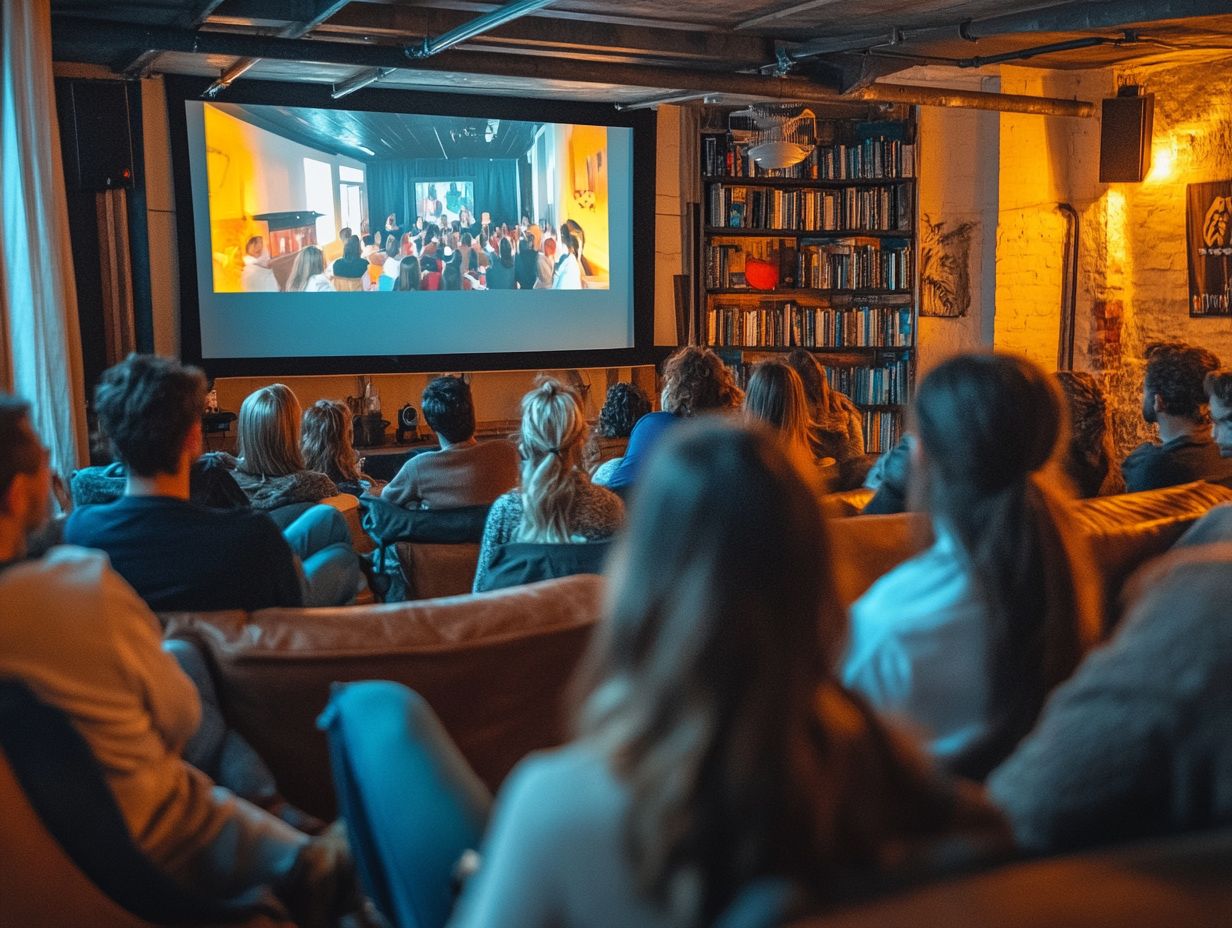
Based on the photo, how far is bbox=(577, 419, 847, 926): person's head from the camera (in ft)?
2.85

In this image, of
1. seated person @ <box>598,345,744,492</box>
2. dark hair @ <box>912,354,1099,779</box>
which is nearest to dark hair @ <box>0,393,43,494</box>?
dark hair @ <box>912,354,1099,779</box>

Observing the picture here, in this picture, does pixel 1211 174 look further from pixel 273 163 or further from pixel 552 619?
pixel 552 619

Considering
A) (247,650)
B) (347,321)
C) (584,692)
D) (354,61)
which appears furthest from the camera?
(347,321)

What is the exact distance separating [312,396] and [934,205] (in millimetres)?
4458

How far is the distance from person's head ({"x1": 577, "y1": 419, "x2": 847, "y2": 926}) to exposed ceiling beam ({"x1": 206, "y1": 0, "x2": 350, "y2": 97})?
177 inches

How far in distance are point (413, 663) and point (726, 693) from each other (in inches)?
42.5

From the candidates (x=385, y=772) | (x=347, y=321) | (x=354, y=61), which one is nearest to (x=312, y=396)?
(x=347, y=321)

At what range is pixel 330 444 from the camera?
14.4 ft

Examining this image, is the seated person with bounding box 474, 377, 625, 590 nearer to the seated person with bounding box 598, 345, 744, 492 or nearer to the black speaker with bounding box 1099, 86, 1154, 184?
the seated person with bounding box 598, 345, 744, 492

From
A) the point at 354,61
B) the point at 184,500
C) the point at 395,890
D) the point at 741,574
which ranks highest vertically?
the point at 354,61

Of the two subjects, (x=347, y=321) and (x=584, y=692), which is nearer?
(x=584, y=692)

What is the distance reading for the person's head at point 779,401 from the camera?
4.12 meters

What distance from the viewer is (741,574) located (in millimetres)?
896

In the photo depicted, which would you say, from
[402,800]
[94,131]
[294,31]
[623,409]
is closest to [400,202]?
[94,131]
